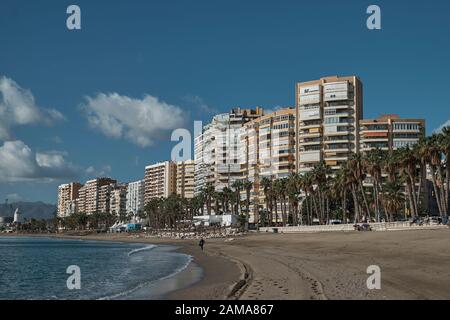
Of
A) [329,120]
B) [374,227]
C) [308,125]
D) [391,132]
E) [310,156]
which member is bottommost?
[374,227]

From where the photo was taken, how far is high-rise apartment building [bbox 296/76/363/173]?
134m

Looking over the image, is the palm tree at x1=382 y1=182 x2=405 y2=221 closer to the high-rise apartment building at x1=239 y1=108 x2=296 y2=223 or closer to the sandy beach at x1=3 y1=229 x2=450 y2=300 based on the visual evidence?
the high-rise apartment building at x1=239 y1=108 x2=296 y2=223

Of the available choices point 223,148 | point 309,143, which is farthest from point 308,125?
point 223,148

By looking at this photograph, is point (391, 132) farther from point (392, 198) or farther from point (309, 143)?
point (392, 198)

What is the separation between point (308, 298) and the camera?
61.4ft

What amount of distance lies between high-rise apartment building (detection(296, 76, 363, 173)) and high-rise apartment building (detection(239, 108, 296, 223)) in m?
4.20

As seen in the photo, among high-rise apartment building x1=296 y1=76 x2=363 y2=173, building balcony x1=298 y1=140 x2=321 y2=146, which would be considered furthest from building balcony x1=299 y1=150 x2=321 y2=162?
building balcony x1=298 y1=140 x2=321 y2=146

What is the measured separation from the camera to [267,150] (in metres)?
149

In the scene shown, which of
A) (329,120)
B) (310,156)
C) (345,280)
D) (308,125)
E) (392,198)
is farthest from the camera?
(308,125)

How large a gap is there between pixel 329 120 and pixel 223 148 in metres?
52.4

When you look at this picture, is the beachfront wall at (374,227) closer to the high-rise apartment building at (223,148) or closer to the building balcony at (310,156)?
the building balcony at (310,156)

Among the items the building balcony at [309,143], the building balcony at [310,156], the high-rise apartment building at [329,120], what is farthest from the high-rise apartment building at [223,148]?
the high-rise apartment building at [329,120]

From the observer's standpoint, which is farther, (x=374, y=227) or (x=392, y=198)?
(x=392, y=198)
